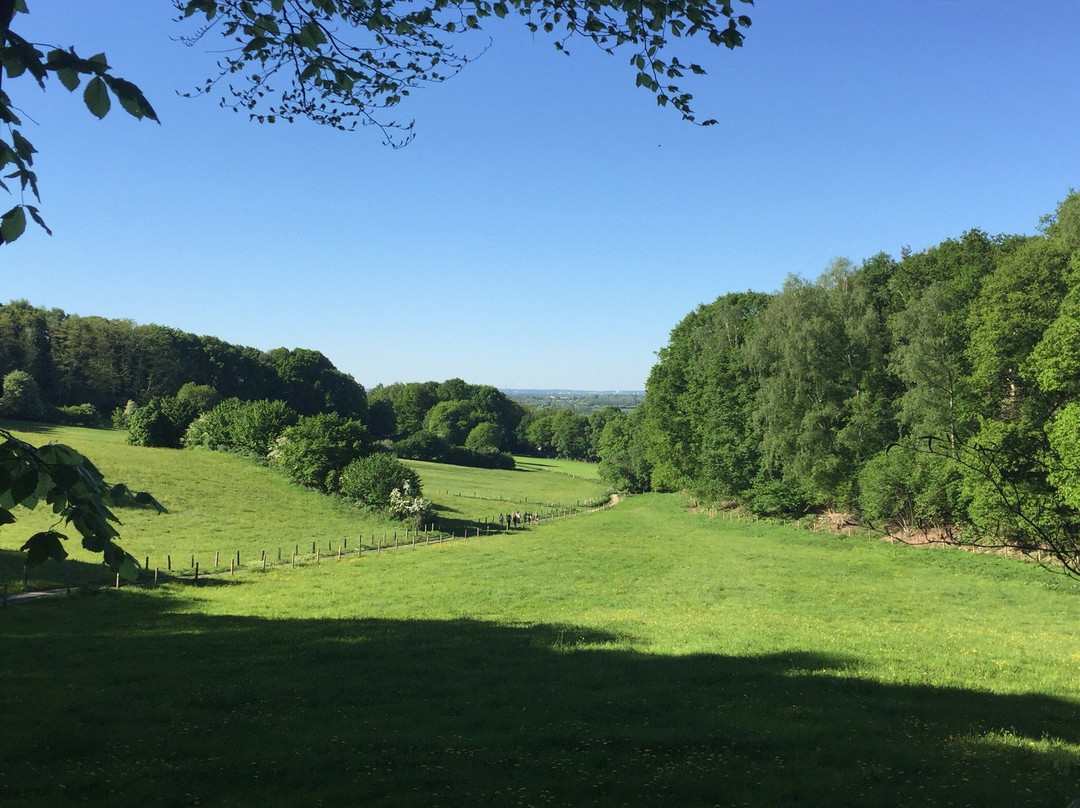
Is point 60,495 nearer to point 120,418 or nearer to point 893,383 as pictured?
point 893,383

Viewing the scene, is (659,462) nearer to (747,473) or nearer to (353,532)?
(747,473)

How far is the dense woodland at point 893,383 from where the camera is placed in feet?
109

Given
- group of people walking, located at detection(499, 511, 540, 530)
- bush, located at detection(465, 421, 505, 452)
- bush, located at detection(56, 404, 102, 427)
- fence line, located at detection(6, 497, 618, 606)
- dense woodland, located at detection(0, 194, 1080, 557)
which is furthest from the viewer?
bush, located at detection(465, 421, 505, 452)

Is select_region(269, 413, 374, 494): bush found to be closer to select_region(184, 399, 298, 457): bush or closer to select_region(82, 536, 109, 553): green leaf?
select_region(184, 399, 298, 457): bush

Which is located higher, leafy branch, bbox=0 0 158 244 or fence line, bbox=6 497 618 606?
leafy branch, bbox=0 0 158 244

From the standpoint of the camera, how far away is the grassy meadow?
8.39 metres

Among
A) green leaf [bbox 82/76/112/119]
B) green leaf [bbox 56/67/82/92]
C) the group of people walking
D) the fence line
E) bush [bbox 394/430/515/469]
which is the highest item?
green leaf [bbox 56/67/82/92]

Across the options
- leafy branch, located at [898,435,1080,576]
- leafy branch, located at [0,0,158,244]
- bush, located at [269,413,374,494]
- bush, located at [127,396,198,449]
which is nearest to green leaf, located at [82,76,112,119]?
leafy branch, located at [0,0,158,244]

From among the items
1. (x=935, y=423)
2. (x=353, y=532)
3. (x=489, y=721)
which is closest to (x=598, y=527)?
(x=353, y=532)

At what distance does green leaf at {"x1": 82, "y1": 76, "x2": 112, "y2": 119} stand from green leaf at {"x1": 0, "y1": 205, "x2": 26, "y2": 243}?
641mm

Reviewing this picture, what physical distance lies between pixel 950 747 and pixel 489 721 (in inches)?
267

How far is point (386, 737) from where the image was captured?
10.2 m

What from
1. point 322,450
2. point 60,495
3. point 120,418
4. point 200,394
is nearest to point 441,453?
point 200,394

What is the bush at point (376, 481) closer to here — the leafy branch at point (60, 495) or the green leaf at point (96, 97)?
the leafy branch at point (60, 495)
